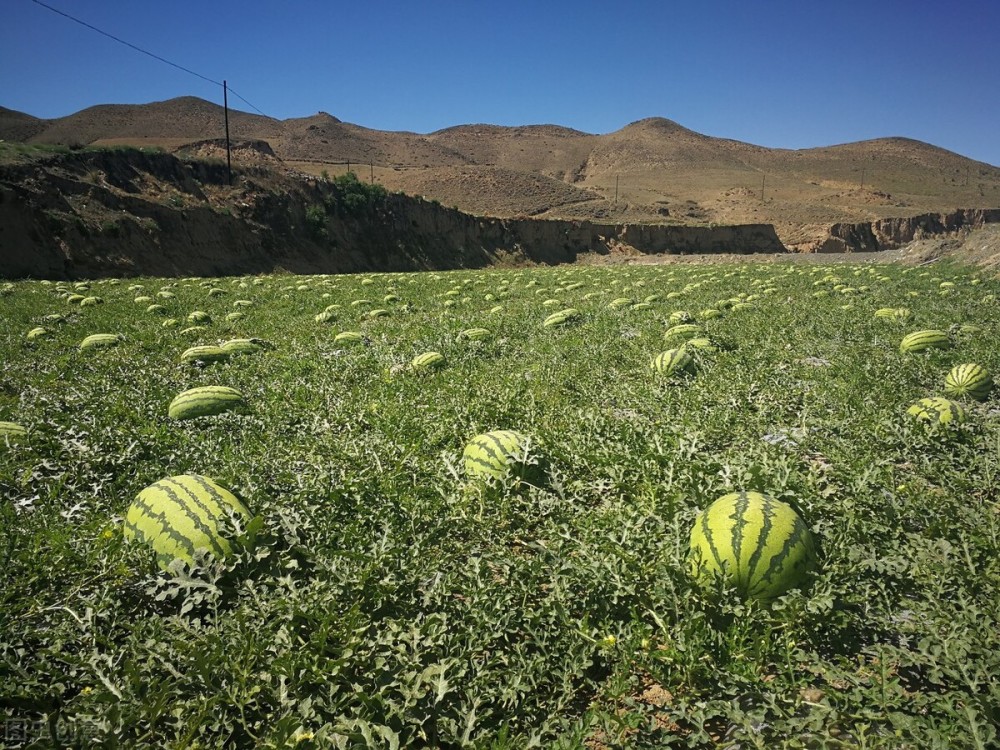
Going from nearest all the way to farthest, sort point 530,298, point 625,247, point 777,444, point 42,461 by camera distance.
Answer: point 42,461
point 777,444
point 530,298
point 625,247

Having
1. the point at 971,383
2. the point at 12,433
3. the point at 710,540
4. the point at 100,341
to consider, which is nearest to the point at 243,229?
the point at 100,341

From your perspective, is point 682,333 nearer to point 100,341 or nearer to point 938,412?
point 938,412

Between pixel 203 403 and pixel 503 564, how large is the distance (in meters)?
3.60

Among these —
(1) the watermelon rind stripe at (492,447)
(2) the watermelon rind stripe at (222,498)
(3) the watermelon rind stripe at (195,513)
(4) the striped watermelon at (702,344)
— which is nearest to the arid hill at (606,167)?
(4) the striped watermelon at (702,344)

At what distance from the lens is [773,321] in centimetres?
875

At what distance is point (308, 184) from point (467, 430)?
35.6m

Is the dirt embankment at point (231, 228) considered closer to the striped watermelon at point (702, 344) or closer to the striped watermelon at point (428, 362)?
the striped watermelon at point (428, 362)

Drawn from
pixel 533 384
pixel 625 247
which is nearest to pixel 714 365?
pixel 533 384

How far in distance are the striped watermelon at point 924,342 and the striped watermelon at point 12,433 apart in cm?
917

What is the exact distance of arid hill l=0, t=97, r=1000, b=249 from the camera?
66.4m

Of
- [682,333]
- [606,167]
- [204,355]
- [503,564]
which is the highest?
[606,167]

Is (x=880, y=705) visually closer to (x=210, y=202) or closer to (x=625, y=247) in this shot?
(x=210, y=202)

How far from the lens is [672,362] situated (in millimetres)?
5934

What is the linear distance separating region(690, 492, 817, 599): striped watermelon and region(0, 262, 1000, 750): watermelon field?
1cm
